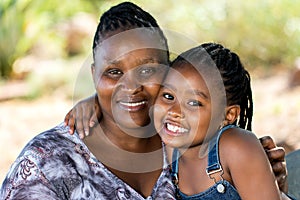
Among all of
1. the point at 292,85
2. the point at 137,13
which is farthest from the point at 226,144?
Result: the point at 292,85

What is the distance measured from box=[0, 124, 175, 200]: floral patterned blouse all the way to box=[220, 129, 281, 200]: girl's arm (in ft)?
1.24

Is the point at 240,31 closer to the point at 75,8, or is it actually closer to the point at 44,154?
the point at 75,8

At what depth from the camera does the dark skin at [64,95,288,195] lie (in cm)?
249

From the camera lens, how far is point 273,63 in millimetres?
9000

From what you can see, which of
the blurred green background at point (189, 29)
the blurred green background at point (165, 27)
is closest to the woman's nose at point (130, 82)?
the blurred green background at point (165, 27)

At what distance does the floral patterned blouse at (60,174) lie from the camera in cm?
226

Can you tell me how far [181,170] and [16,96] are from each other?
23.0ft

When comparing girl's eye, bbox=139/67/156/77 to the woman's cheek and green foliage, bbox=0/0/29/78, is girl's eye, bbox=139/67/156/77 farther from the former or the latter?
green foliage, bbox=0/0/29/78

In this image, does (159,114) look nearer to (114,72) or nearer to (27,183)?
(114,72)

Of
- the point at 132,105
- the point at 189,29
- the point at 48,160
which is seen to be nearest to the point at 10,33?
the point at 189,29

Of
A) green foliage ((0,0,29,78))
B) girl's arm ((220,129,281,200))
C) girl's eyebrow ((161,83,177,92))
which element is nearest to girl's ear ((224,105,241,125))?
girl's arm ((220,129,281,200))

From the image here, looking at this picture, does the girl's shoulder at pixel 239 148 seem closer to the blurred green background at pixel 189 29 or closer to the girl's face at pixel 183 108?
the girl's face at pixel 183 108

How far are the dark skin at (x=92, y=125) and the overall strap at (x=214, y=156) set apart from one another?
9.1 inches

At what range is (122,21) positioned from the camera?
2.53m
